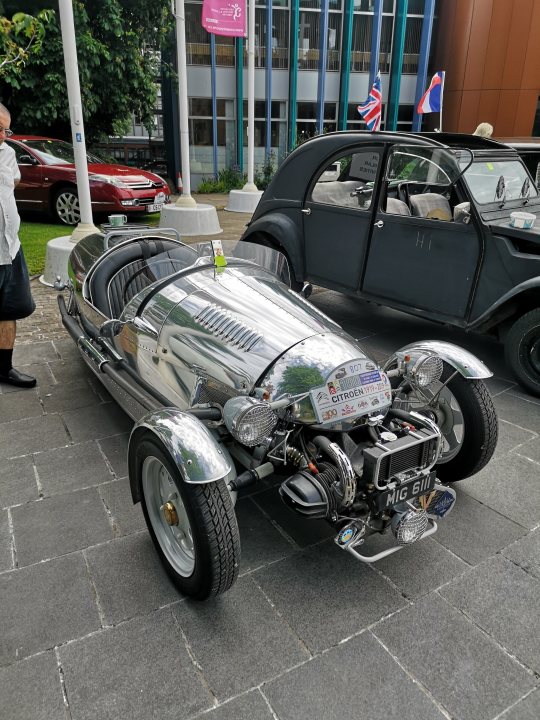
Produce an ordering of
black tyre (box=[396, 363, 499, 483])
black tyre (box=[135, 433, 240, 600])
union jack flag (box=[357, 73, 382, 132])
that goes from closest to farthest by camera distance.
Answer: black tyre (box=[135, 433, 240, 600]), black tyre (box=[396, 363, 499, 483]), union jack flag (box=[357, 73, 382, 132])

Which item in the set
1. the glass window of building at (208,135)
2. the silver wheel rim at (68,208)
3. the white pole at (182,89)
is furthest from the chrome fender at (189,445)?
the glass window of building at (208,135)

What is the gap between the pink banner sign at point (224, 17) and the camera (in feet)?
34.0

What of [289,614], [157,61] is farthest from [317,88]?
[289,614]

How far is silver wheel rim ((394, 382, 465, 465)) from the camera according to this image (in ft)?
9.97

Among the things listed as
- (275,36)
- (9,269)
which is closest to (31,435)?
(9,269)

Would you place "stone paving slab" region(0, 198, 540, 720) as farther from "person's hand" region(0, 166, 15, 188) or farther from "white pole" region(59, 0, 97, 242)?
"white pole" region(59, 0, 97, 242)

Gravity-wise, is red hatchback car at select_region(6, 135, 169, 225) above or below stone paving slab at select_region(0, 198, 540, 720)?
above

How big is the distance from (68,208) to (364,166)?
7.03 m

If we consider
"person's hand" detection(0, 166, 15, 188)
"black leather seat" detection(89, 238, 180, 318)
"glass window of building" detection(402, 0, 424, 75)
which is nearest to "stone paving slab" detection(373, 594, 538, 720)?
"black leather seat" detection(89, 238, 180, 318)

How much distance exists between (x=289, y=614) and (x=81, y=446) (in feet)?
6.31

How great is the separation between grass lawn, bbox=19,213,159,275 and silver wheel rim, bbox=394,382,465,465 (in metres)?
6.28

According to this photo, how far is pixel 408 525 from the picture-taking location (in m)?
2.34

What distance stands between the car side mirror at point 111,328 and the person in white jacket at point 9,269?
1244 mm

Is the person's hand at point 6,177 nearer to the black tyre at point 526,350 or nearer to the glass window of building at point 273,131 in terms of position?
the black tyre at point 526,350
